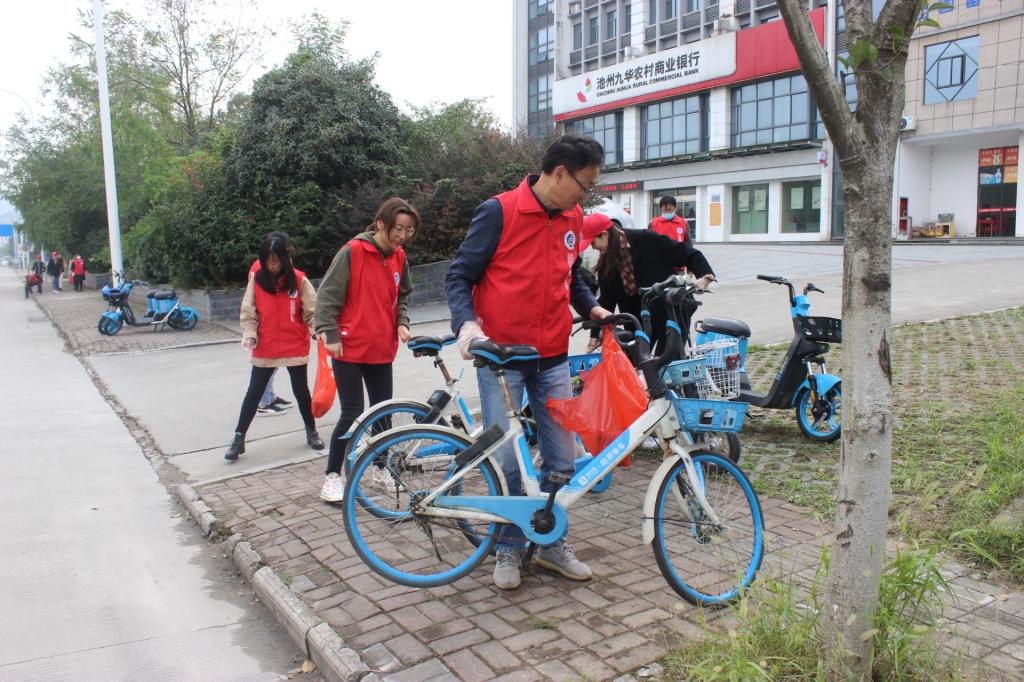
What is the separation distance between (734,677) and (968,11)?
1371 inches

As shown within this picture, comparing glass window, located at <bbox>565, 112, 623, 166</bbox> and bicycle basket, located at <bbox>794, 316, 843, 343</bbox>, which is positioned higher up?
glass window, located at <bbox>565, 112, 623, 166</bbox>

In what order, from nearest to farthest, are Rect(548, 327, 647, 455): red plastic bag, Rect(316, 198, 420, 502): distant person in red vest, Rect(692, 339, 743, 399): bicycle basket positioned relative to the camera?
Rect(548, 327, 647, 455): red plastic bag < Rect(692, 339, 743, 399): bicycle basket < Rect(316, 198, 420, 502): distant person in red vest

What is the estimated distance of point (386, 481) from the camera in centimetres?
374

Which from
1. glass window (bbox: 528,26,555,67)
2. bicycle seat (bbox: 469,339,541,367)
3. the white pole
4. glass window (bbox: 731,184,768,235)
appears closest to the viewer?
bicycle seat (bbox: 469,339,541,367)

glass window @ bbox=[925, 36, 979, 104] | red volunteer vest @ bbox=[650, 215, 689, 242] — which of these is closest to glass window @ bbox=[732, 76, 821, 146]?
glass window @ bbox=[925, 36, 979, 104]

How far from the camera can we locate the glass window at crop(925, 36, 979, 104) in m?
30.7

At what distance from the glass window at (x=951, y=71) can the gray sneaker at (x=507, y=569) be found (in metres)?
33.9

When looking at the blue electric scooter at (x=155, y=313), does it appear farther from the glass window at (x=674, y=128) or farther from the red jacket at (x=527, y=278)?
the glass window at (x=674, y=128)

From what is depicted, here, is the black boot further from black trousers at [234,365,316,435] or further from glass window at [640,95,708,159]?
glass window at [640,95,708,159]

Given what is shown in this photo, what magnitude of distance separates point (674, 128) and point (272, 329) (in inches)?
1578

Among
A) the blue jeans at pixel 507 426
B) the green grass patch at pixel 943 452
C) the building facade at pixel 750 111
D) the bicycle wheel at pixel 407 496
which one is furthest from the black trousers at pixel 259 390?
the building facade at pixel 750 111

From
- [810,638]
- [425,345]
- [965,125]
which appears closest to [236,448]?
[425,345]

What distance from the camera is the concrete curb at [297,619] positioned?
317 centimetres

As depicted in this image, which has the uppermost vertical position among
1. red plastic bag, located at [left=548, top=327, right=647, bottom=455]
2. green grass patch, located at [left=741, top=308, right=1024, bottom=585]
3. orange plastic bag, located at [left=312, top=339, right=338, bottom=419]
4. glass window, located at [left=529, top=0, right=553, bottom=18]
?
glass window, located at [left=529, top=0, right=553, bottom=18]
